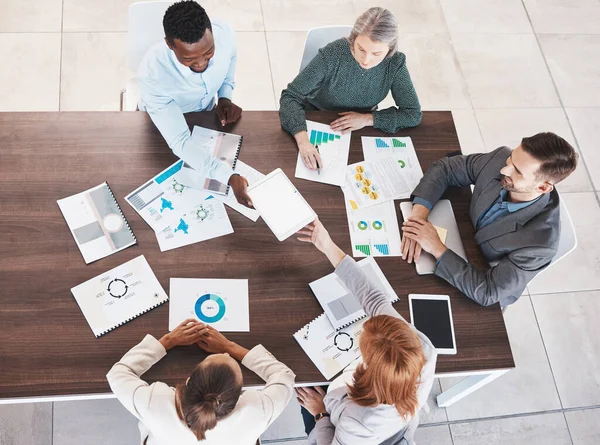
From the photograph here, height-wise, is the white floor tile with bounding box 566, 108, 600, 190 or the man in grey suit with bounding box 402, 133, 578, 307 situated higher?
the man in grey suit with bounding box 402, 133, 578, 307

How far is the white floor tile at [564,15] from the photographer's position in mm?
4156

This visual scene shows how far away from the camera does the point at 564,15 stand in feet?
13.8

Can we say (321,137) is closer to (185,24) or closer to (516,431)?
(185,24)

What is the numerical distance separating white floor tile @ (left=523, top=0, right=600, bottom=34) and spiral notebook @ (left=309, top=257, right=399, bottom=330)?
3.07m

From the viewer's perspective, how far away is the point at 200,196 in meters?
2.08

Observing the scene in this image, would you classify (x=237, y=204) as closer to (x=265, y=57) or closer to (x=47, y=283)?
(x=47, y=283)

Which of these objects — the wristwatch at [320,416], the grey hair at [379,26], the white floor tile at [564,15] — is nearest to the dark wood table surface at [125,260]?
the wristwatch at [320,416]

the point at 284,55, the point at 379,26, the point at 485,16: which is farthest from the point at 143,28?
the point at 485,16

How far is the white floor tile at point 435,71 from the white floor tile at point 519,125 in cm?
20

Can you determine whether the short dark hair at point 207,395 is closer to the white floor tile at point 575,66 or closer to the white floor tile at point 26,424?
the white floor tile at point 26,424

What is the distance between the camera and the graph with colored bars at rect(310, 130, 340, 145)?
2264 millimetres

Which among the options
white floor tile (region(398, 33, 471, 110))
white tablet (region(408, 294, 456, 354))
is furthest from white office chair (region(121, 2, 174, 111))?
white floor tile (region(398, 33, 471, 110))

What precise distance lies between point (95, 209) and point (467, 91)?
2.74 m

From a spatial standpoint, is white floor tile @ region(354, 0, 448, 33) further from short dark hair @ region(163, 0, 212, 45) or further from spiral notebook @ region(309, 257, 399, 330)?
spiral notebook @ region(309, 257, 399, 330)
